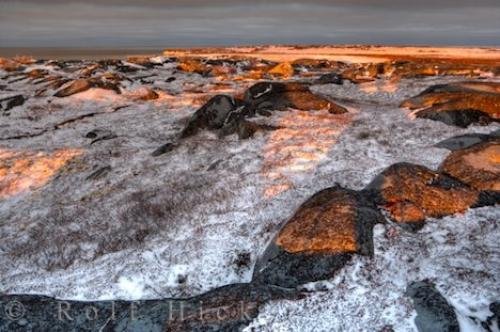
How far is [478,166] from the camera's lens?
16203mm

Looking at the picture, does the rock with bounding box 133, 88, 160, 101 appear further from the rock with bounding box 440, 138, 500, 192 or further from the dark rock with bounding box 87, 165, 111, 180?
the rock with bounding box 440, 138, 500, 192

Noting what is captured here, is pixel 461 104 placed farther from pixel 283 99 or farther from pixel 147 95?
pixel 147 95

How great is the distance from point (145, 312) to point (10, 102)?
33407 millimetres

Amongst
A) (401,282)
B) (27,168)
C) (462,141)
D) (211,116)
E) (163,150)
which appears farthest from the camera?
(211,116)

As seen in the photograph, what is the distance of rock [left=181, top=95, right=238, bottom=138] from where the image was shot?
24953mm

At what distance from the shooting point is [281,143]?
851 inches

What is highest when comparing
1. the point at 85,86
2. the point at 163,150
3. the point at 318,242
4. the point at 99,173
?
the point at 85,86

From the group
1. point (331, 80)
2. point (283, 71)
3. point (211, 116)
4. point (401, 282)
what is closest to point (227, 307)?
point (401, 282)

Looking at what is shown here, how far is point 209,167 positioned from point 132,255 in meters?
6.64

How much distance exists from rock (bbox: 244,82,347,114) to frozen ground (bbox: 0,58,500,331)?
40.1 inches

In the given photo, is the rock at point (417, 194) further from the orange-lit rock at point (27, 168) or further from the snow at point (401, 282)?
the orange-lit rock at point (27, 168)

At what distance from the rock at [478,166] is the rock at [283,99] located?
10415mm

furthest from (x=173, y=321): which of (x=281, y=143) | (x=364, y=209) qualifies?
(x=281, y=143)

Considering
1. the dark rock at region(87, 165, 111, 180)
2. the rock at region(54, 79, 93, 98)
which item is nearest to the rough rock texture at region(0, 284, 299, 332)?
the dark rock at region(87, 165, 111, 180)
